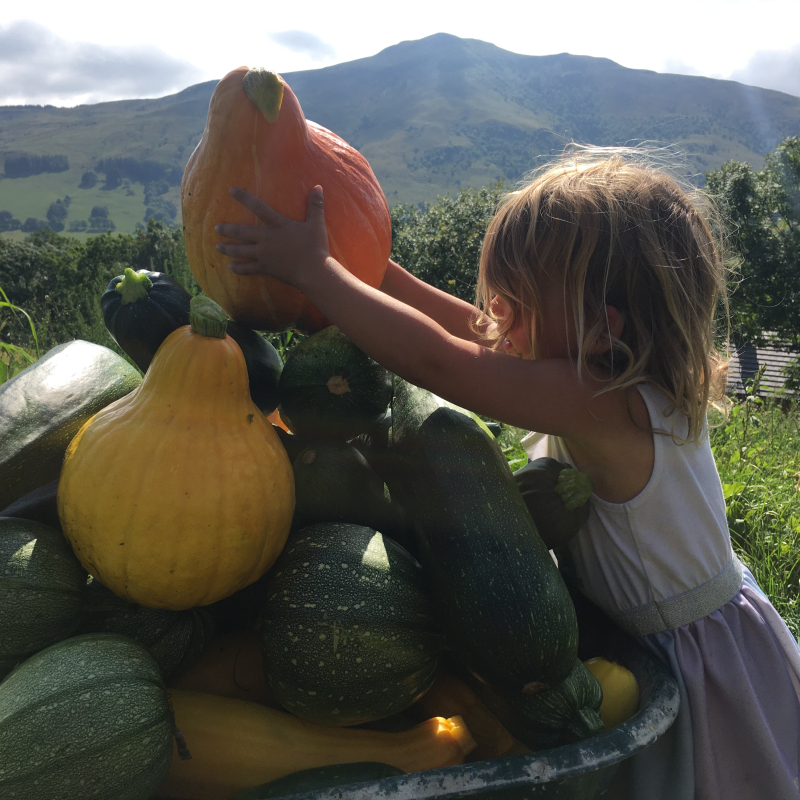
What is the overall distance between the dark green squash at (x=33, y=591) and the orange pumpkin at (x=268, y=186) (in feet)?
2.35

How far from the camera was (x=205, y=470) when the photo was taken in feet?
3.73

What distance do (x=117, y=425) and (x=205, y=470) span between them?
0.69 ft

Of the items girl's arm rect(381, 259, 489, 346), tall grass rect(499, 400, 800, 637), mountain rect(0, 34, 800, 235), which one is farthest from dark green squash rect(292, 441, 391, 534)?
mountain rect(0, 34, 800, 235)

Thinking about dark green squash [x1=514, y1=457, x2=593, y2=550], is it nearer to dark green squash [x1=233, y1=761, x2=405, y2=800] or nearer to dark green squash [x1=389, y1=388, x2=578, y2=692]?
dark green squash [x1=389, y1=388, x2=578, y2=692]

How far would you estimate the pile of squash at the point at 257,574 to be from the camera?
1.05 m

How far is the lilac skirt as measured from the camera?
1.40 metres

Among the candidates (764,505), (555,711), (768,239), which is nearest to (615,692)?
(555,711)

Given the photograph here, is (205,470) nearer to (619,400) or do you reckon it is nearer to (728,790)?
(619,400)

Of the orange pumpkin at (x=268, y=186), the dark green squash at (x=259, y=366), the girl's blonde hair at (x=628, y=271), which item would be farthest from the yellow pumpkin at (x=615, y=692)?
the orange pumpkin at (x=268, y=186)

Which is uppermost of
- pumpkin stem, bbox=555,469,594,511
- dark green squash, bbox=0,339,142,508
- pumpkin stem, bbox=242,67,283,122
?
pumpkin stem, bbox=242,67,283,122

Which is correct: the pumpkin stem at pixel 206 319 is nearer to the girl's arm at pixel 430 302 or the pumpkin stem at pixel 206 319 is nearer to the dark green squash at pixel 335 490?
the dark green squash at pixel 335 490

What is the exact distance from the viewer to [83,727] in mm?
955

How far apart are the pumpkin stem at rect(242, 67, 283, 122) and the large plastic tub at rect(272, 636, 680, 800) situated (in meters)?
1.35

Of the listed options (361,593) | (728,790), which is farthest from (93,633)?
(728,790)
